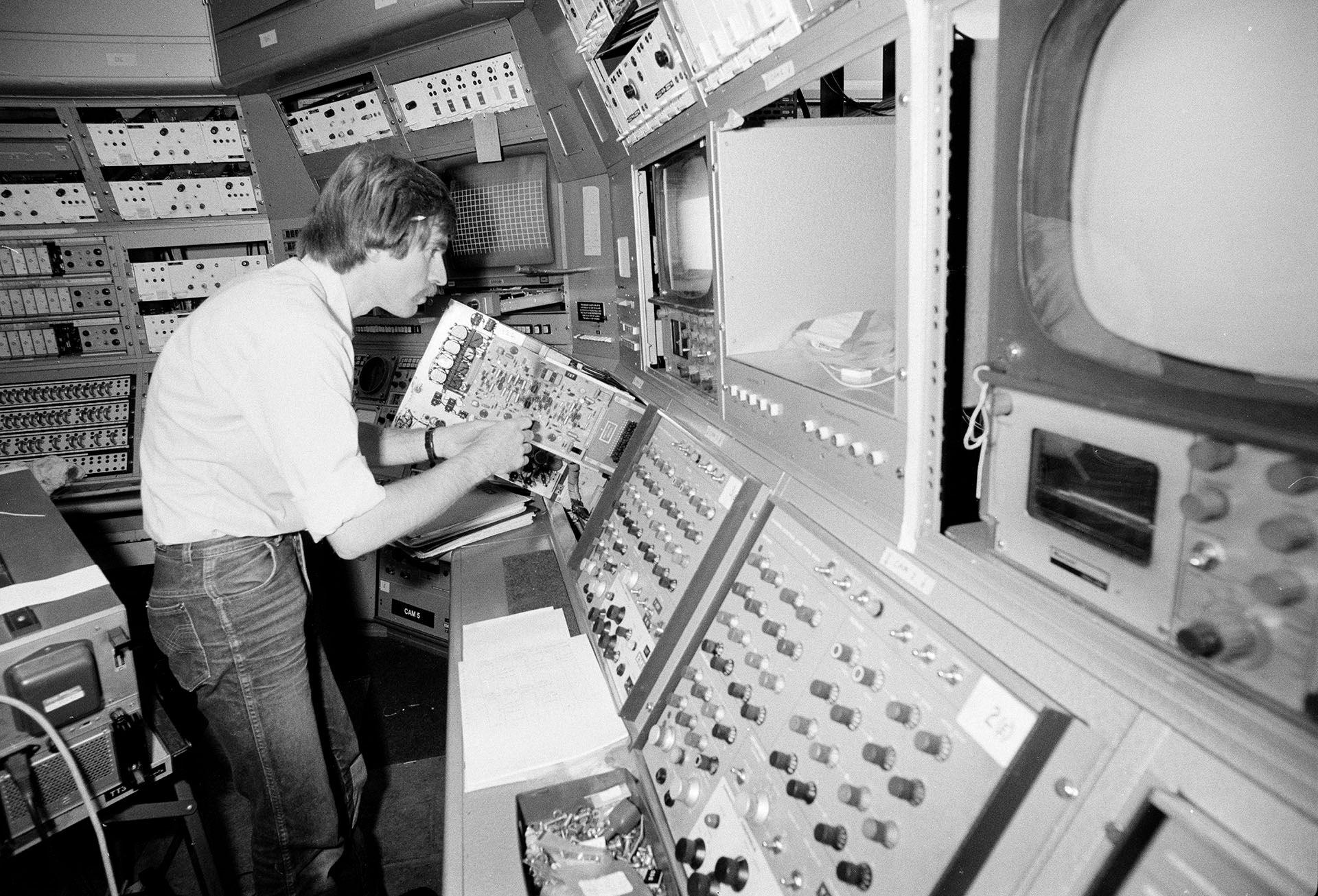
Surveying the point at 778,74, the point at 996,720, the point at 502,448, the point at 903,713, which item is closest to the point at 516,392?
the point at 502,448

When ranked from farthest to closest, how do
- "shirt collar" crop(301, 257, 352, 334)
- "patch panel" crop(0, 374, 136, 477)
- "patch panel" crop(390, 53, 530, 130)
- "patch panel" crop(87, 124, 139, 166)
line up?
"patch panel" crop(0, 374, 136, 477)
"patch panel" crop(87, 124, 139, 166)
"patch panel" crop(390, 53, 530, 130)
"shirt collar" crop(301, 257, 352, 334)

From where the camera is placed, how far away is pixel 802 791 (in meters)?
0.89

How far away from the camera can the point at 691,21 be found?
1436 mm

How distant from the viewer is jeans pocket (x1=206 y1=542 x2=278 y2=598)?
1.64 metres

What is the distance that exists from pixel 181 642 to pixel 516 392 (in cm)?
105

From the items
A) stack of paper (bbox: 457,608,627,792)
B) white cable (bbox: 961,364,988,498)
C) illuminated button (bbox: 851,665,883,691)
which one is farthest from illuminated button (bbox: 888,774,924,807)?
stack of paper (bbox: 457,608,627,792)

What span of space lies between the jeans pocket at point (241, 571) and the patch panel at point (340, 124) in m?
2.30

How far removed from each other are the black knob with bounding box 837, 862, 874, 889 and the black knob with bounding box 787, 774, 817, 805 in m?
0.09

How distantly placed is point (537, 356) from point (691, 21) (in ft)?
3.40

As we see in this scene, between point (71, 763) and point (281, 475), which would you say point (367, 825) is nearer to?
point (71, 763)

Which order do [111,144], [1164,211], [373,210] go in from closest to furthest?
[1164,211], [373,210], [111,144]

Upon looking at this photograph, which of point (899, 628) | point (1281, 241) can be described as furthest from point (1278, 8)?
point (899, 628)

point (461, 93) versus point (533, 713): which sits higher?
point (461, 93)

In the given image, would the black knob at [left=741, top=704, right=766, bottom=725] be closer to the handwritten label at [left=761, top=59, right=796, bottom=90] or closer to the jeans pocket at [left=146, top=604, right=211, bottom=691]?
the handwritten label at [left=761, top=59, right=796, bottom=90]
